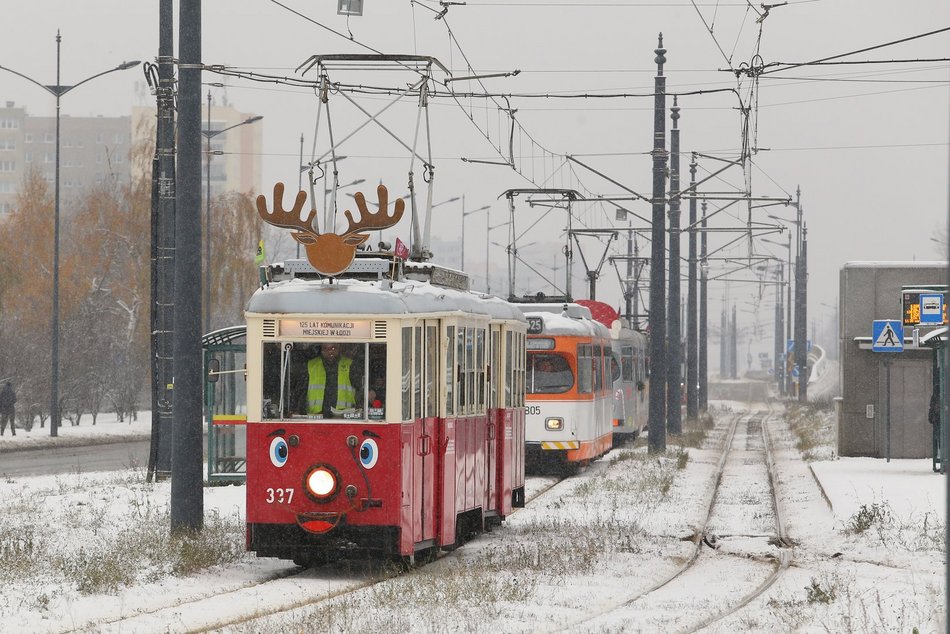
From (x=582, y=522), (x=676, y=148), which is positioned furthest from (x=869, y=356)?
(x=582, y=522)

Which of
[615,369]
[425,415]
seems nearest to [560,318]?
[615,369]

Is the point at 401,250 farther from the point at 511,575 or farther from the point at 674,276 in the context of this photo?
the point at 674,276

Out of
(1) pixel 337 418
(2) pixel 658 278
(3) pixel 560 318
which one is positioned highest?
(2) pixel 658 278

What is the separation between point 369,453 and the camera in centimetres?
1371

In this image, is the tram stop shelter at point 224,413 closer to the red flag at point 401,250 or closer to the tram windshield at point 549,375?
the tram windshield at point 549,375

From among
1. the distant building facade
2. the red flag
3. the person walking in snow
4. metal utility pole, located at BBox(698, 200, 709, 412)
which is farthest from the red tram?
the distant building facade

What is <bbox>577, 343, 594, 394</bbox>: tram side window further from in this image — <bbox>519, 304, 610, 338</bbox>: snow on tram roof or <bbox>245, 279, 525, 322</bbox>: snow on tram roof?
<bbox>245, 279, 525, 322</bbox>: snow on tram roof

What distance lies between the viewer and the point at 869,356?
3259 cm

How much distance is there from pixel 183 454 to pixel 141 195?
40.4 m

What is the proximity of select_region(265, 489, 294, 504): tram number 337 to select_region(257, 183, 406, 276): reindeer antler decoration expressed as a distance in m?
1.86

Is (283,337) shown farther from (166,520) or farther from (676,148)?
(676,148)

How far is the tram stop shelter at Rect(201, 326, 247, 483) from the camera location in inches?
933

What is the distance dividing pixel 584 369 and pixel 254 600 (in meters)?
15.2

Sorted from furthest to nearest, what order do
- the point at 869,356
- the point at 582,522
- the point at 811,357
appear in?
the point at 811,357
the point at 869,356
the point at 582,522
